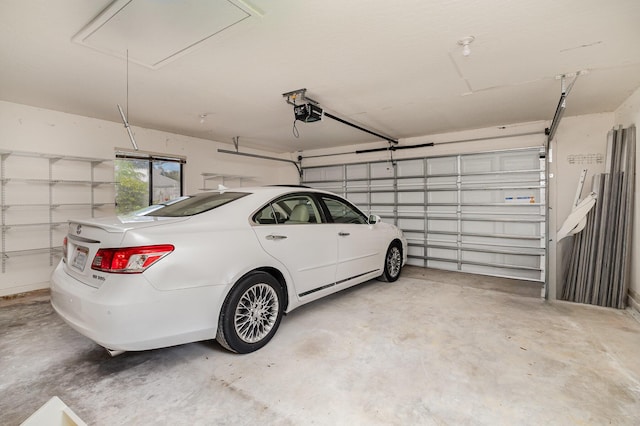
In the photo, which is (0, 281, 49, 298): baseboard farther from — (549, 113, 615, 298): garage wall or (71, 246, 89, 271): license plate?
(549, 113, 615, 298): garage wall

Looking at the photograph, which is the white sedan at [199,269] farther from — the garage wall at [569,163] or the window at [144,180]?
the garage wall at [569,163]

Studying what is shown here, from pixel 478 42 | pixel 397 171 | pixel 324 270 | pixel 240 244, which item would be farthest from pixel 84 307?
pixel 397 171

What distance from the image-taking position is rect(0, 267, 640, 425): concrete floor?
1730mm

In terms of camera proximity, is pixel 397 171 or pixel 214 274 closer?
pixel 214 274

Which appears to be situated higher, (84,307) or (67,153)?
(67,153)

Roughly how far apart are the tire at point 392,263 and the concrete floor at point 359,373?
47.5 inches

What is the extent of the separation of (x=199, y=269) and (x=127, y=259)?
0.44 metres

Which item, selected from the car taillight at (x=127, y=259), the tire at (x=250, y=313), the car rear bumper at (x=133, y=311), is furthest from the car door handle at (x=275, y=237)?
the car taillight at (x=127, y=259)

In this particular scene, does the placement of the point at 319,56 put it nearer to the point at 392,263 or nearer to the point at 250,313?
the point at 250,313

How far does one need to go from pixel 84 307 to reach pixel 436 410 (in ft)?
7.50

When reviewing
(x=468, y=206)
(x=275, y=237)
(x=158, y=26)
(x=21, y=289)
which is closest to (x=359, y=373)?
(x=275, y=237)

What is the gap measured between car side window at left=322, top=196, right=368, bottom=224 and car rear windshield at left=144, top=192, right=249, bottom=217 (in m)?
1.15

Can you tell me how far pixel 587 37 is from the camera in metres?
2.37

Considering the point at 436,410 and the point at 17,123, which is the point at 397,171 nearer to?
the point at 436,410
